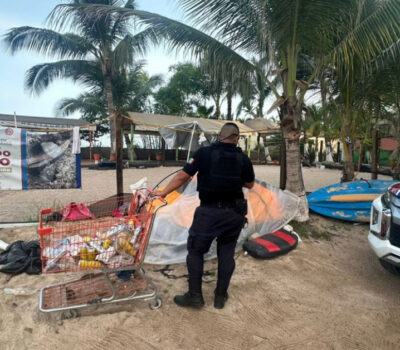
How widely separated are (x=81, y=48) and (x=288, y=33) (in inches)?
568

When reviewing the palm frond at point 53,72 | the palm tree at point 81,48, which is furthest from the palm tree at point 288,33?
the palm frond at point 53,72

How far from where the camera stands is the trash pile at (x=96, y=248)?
8.06 ft

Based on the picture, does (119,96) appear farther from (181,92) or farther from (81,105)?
(181,92)

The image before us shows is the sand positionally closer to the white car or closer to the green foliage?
the white car

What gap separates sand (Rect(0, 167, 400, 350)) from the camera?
90.7 inches

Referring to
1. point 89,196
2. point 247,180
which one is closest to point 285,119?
point 247,180

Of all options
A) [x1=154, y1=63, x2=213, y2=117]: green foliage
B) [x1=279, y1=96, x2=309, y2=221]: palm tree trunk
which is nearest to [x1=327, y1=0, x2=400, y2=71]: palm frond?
[x1=279, y1=96, x2=309, y2=221]: palm tree trunk

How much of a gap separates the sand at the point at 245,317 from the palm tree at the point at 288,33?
7.09 ft

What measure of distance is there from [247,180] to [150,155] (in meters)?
19.0

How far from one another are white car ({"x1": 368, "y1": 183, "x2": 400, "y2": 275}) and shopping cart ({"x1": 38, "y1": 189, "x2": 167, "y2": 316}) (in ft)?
7.60

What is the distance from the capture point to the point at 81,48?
15.7 m

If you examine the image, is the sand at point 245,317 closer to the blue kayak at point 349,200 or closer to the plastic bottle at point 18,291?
the plastic bottle at point 18,291

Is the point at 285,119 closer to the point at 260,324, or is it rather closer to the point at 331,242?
the point at 331,242

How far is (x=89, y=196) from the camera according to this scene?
7.88 meters
